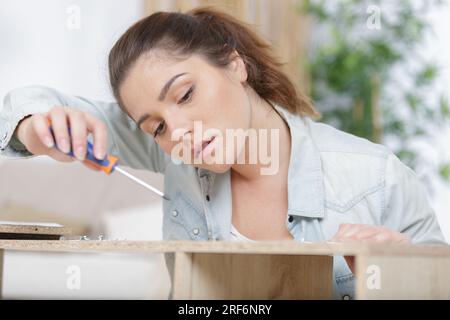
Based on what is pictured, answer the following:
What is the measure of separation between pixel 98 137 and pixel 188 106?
203 millimetres

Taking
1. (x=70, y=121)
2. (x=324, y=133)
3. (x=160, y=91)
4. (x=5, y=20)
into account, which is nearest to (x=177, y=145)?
(x=160, y=91)

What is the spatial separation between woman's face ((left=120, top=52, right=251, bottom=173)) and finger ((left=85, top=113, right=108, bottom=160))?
16 cm

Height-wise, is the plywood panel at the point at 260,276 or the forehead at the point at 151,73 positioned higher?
the forehead at the point at 151,73

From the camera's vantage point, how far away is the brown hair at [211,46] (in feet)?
4.18

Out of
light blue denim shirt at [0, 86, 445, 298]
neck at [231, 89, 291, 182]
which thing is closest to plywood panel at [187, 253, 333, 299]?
light blue denim shirt at [0, 86, 445, 298]

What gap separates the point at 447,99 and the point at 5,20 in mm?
2069

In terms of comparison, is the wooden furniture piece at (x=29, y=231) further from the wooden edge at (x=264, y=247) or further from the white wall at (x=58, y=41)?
the white wall at (x=58, y=41)

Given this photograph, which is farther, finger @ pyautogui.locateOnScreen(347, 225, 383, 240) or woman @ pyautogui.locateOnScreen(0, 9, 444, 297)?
woman @ pyautogui.locateOnScreen(0, 9, 444, 297)

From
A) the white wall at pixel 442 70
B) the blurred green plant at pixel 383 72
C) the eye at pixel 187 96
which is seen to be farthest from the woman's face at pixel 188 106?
the white wall at pixel 442 70

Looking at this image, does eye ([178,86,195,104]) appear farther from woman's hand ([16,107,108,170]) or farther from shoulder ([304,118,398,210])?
shoulder ([304,118,398,210])

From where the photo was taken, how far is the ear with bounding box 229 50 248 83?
1347mm

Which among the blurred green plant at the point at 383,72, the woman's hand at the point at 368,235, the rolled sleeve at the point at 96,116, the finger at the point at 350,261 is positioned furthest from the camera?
the blurred green plant at the point at 383,72

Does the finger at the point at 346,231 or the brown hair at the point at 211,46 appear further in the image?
the brown hair at the point at 211,46
